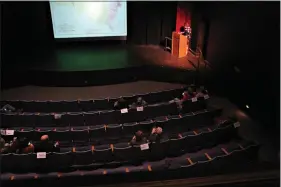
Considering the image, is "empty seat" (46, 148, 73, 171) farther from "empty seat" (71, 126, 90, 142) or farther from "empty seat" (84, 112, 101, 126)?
"empty seat" (84, 112, 101, 126)

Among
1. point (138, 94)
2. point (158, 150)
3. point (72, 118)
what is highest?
point (138, 94)

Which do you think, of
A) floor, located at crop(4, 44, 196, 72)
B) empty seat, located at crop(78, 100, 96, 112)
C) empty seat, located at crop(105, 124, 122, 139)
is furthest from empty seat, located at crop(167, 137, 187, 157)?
floor, located at crop(4, 44, 196, 72)

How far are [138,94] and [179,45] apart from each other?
13.3ft

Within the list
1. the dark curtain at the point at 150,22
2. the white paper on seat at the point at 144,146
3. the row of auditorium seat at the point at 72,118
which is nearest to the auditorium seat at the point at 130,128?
the row of auditorium seat at the point at 72,118

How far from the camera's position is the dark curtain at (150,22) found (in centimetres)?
1426

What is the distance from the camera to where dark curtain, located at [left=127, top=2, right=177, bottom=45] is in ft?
46.8

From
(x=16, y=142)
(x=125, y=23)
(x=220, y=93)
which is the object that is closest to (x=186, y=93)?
(x=220, y=93)

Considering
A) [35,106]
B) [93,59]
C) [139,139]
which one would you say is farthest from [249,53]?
[35,106]

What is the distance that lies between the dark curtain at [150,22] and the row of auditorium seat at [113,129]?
697 centimetres

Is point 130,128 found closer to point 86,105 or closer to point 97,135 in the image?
point 97,135

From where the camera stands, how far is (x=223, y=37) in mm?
10688

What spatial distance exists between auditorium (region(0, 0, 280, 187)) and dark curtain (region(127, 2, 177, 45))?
2.0 inches

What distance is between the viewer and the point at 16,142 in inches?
263

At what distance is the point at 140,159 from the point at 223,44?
5960 mm
